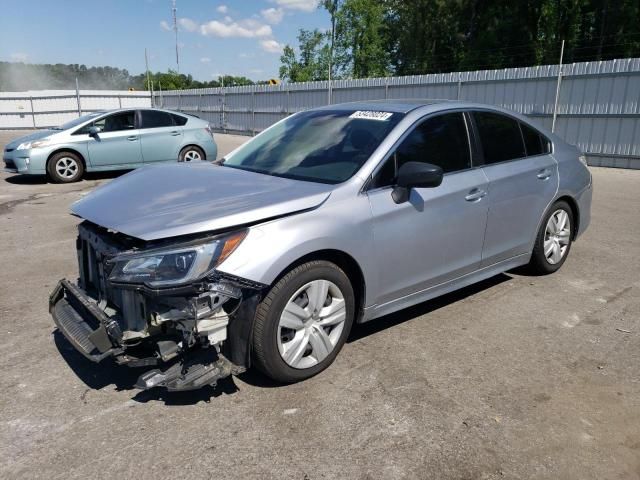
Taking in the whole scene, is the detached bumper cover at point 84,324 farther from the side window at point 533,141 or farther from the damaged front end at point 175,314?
the side window at point 533,141

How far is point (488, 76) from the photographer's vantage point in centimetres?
1520

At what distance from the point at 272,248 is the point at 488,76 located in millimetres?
14081

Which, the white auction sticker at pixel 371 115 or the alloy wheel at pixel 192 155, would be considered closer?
the white auction sticker at pixel 371 115

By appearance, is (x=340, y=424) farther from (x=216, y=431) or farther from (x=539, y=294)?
(x=539, y=294)

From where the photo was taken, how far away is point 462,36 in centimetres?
3884

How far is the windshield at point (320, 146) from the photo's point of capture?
3643 mm

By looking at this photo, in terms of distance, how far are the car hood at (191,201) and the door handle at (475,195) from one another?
1253mm

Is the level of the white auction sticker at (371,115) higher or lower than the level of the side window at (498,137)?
higher

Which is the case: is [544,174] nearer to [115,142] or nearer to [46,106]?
[115,142]

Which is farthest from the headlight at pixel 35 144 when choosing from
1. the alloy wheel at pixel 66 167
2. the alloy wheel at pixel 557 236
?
the alloy wheel at pixel 557 236

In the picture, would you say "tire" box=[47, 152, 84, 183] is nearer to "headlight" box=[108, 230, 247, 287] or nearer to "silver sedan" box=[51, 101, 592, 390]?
"silver sedan" box=[51, 101, 592, 390]

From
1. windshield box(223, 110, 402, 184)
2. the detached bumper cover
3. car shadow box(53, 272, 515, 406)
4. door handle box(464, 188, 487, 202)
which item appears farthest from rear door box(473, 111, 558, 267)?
the detached bumper cover

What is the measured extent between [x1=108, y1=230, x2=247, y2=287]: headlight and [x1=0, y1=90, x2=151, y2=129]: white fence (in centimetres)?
3103

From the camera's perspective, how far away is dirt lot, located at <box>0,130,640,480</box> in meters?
2.57
